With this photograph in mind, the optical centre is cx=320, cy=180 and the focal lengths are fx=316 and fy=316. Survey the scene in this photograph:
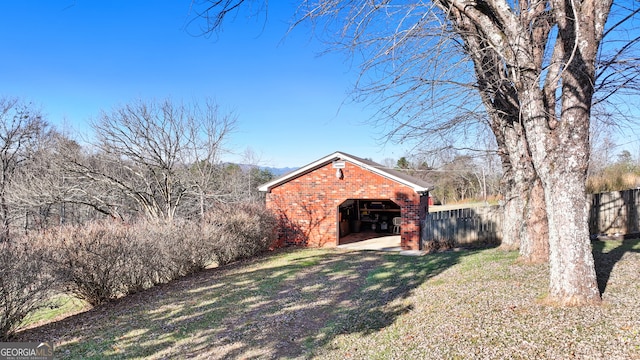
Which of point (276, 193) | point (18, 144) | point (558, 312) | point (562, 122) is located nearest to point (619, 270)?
point (558, 312)

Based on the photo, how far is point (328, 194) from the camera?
13875 millimetres

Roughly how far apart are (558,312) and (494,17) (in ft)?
12.2

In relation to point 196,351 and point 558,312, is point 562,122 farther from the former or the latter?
point 196,351

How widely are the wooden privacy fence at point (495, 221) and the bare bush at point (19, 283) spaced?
11301mm

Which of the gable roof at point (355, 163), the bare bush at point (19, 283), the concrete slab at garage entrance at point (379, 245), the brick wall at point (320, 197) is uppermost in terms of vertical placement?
the gable roof at point (355, 163)

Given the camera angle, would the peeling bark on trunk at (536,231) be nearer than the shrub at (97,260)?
Yes

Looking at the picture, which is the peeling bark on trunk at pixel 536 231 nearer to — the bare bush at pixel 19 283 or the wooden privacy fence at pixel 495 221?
the wooden privacy fence at pixel 495 221

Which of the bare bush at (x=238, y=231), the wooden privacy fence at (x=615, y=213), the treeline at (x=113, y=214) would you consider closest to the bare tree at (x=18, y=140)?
the treeline at (x=113, y=214)

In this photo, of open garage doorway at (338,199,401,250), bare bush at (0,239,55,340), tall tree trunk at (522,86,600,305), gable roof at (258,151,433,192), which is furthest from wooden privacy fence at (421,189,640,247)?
bare bush at (0,239,55,340)

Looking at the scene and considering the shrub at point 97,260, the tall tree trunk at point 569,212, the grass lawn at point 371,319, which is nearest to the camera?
the grass lawn at point 371,319

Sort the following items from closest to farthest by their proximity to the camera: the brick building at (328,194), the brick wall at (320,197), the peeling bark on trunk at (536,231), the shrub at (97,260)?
the peeling bark on trunk at (536,231) < the shrub at (97,260) < the brick building at (328,194) < the brick wall at (320,197)

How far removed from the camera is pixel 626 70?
13.6 feet

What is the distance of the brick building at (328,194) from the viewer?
13.0 meters

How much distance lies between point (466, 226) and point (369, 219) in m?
6.72
